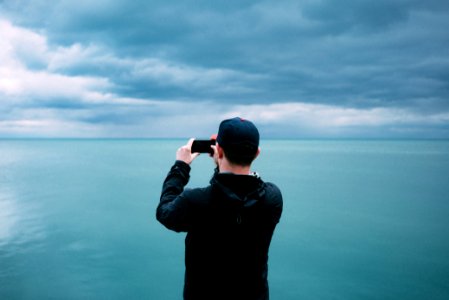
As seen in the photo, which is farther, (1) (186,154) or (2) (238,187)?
(1) (186,154)

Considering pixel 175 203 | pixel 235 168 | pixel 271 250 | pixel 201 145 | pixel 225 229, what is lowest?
pixel 271 250

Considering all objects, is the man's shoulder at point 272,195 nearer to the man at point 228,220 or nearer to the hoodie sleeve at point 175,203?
the man at point 228,220

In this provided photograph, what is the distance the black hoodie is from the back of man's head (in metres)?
0.11

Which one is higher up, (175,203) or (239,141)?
(239,141)

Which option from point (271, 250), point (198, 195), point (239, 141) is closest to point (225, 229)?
point (198, 195)

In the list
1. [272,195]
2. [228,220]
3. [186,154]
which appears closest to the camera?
[228,220]

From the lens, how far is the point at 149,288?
7.10 meters

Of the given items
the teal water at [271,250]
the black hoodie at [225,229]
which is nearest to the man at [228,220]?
the black hoodie at [225,229]

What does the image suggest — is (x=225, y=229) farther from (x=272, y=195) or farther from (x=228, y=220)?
(x=272, y=195)

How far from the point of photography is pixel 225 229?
5.60 ft

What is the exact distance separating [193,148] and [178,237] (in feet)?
29.4

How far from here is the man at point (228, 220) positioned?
1694 millimetres

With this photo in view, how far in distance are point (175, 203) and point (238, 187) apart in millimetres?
364

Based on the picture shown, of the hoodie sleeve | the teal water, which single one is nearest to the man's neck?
the hoodie sleeve
